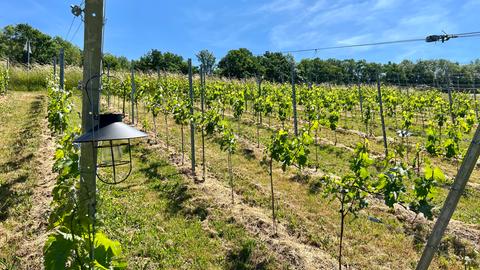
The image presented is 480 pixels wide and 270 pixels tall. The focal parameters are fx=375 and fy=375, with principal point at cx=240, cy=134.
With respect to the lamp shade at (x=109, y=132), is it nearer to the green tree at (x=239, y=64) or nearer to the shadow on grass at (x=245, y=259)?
the shadow on grass at (x=245, y=259)

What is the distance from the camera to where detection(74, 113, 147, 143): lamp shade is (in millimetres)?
2689

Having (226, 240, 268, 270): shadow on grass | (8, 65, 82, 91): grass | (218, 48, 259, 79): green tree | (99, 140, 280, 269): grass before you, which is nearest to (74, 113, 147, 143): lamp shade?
(99, 140, 280, 269): grass

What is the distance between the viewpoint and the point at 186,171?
10312mm

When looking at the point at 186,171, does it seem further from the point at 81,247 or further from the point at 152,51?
the point at 152,51

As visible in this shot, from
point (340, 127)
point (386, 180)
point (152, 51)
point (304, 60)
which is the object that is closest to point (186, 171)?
point (386, 180)

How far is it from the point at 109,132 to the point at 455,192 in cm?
268

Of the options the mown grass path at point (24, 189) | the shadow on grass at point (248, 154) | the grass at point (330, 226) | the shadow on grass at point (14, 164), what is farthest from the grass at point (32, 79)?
the grass at point (330, 226)

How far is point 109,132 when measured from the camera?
2.75m

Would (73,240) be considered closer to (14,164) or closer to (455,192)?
(455,192)

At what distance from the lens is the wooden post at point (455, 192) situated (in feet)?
9.30

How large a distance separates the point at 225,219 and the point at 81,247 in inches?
173

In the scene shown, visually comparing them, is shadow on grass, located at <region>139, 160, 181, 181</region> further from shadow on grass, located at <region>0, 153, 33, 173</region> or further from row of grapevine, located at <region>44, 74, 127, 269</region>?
row of grapevine, located at <region>44, 74, 127, 269</region>

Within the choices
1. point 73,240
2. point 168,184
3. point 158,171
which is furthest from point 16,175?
point 73,240

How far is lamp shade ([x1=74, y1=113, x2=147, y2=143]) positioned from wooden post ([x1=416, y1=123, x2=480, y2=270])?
2450 millimetres
